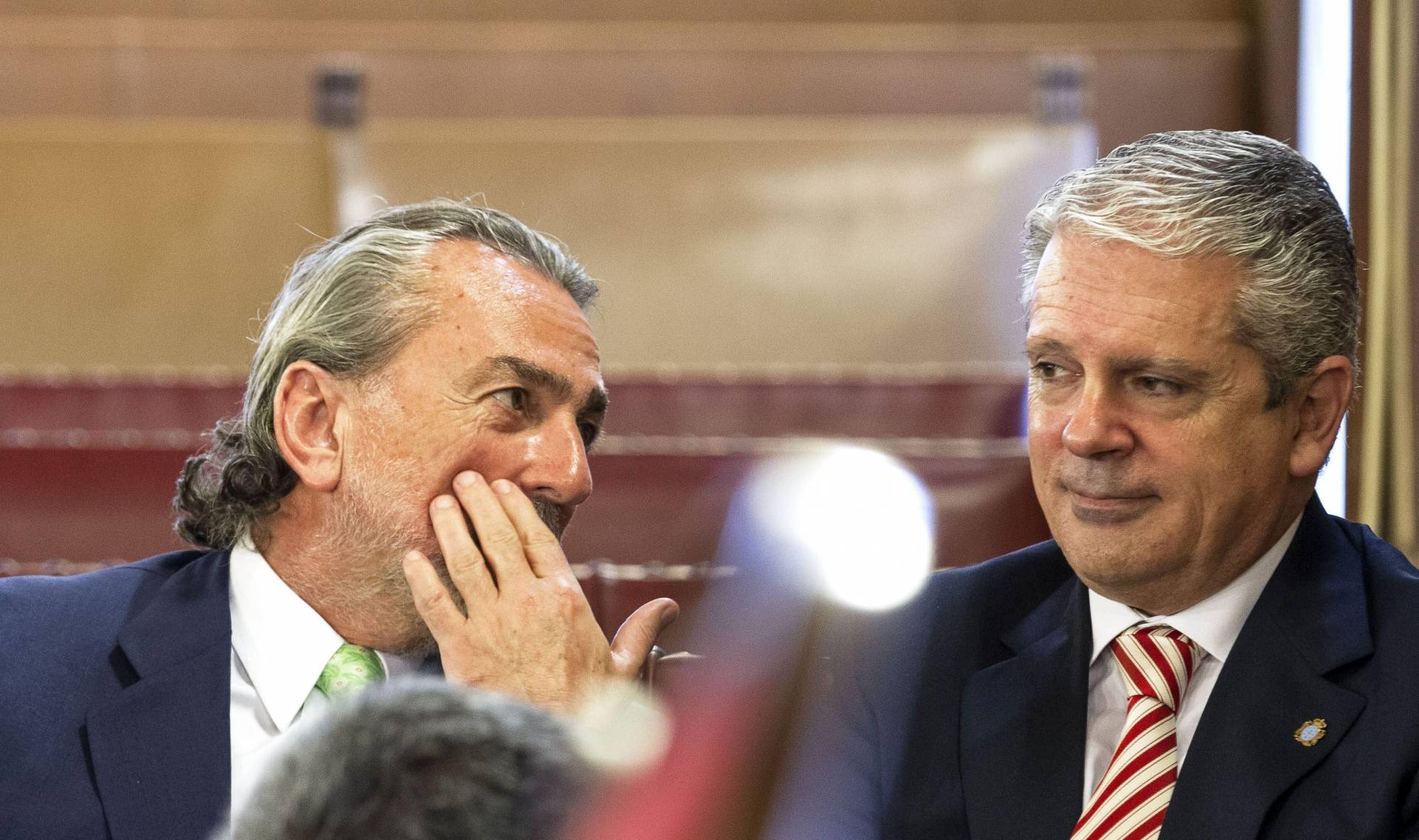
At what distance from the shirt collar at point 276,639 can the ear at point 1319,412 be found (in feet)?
3.59

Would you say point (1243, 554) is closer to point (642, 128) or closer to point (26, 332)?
point (642, 128)

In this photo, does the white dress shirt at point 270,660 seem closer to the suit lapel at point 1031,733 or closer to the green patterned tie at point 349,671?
the green patterned tie at point 349,671

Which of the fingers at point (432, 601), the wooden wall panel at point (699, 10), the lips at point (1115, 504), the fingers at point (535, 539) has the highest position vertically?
the wooden wall panel at point (699, 10)

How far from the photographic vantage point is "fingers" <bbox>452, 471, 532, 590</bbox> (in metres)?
1.67

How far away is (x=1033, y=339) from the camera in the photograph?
4.83 ft

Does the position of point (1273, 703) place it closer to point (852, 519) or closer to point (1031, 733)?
point (1031, 733)

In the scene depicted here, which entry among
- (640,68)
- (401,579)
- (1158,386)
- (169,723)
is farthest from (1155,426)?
(640,68)

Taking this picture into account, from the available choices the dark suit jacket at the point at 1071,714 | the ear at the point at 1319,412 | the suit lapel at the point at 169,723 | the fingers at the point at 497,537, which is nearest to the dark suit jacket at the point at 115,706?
the suit lapel at the point at 169,723

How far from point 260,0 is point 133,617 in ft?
9.34

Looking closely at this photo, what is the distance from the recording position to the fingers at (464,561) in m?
1.67

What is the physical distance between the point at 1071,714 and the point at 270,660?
906 millimetres

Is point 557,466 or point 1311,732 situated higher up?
point 557,466

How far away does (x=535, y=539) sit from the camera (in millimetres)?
1694

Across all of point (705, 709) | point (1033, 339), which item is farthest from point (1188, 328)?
point (705, 709)
